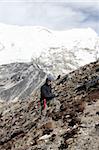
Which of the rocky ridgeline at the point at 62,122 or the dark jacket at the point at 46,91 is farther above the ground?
the dark jacket at the point at 46,91

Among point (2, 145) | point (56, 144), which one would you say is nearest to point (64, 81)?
point (2, 145)

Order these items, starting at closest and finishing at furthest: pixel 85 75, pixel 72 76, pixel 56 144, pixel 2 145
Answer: pixel 56 144, pixel 2 145, pixel 85 75, pixel 72 76

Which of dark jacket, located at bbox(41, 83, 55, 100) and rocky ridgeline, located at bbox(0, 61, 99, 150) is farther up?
dark jacket, located at bbox(41, 83, 55, 100)

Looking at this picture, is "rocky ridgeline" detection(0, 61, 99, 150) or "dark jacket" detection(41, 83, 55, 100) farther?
"dark jacket" detection(41, 83, 55, 100)

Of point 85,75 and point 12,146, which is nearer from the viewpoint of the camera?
point 12,146

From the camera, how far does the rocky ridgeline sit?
2220 cm

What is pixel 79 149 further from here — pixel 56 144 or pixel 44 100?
pixel 44 100

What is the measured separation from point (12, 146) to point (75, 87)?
32.7ft

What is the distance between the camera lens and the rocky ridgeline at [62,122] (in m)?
22.2

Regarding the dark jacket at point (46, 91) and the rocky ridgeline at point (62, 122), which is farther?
the dark jacket at point (46, 91)

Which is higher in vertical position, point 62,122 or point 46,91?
point 46,91

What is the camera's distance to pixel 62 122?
1000 inches

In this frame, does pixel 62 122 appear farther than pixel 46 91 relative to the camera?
No

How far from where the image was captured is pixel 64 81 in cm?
3922
